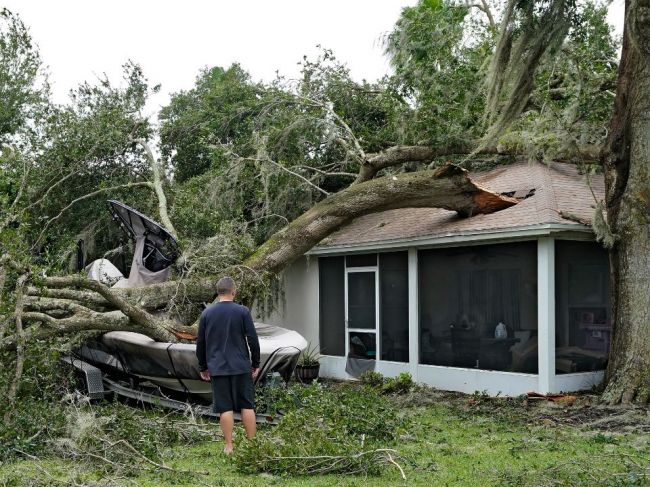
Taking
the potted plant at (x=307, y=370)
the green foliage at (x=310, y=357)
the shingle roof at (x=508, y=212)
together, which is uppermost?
the shingle roof at (x=508, y=212)

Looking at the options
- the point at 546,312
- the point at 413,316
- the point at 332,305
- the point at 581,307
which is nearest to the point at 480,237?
the point at 546,312

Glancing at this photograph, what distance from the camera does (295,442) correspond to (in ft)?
23.0

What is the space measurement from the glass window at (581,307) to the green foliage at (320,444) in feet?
14.4

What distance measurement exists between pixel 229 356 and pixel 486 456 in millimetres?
2604

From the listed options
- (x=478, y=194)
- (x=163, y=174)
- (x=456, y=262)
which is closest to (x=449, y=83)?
(x=478, y=194)

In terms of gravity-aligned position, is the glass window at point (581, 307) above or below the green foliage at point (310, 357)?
above

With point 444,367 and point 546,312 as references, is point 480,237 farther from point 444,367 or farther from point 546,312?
point 444,367

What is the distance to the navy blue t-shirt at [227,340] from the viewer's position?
7.90 metres

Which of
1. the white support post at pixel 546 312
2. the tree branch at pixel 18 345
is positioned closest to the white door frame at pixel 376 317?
the white support post at pixel 546 312

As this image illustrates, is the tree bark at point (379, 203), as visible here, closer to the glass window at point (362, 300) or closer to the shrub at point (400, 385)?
the glass window at point (362, 300)

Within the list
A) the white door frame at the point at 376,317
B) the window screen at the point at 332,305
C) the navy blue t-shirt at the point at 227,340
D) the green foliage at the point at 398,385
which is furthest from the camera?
the window screen at the point at 332,305

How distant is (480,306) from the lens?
12641 millimetres

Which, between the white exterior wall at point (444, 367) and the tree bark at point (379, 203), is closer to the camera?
the white exterior wall at point (444, 367)

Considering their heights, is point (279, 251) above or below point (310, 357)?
above
